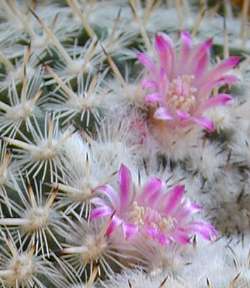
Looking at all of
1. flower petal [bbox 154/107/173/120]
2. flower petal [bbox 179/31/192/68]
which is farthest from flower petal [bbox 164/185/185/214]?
flower petal [bbox 179/31/192/68]

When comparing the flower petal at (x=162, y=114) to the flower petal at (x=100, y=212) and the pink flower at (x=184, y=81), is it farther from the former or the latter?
the flower petal at (x=100, y=212)

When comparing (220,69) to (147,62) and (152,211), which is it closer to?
(147,62)

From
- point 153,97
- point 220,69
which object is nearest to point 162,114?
point 153,97

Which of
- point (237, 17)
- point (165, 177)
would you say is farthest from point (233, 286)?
point (237, 17)

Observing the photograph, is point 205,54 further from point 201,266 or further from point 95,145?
point 201,266

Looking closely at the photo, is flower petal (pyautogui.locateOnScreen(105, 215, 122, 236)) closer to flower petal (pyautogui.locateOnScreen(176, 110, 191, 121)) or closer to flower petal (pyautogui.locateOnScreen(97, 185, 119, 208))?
flower petal (pyautogui.locateOnScreen(97, 185, 119, 208))
